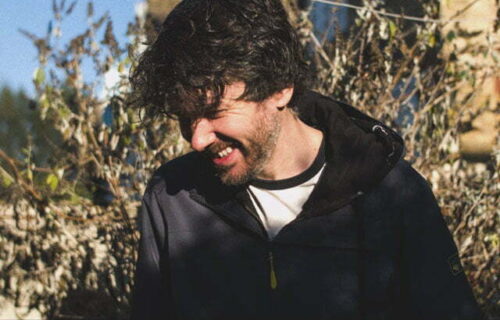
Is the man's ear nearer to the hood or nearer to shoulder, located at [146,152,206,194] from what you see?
the hood

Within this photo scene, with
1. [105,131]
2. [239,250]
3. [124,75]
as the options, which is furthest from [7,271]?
[239,250]

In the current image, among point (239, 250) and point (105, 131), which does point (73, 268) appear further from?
point (239, 250)

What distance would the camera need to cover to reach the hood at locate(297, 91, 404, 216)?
243 centimetres

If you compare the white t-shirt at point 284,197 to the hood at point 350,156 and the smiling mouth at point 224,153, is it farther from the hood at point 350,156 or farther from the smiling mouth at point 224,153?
the smiling mouth at point 224,153

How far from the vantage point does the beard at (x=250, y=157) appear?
249 centimetres

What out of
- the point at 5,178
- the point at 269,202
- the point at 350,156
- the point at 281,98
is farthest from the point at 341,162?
the point at 5,178

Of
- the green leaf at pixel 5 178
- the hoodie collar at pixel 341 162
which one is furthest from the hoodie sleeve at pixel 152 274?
the green leaf at pixel 5 178

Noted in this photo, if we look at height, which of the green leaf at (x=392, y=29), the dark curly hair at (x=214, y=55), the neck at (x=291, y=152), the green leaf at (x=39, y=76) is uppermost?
the green leaf at (x=392, y=29)

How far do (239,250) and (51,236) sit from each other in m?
2.29

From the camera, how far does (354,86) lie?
4.56 meters

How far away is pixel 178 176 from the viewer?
A: 279 centimetres

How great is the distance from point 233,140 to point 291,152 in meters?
0.27

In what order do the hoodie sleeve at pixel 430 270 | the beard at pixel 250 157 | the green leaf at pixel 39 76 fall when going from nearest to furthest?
the hoodie sleeve at pixel 430 270 < the beard at pixel 250 157 < the green leaf at pixel 39 76

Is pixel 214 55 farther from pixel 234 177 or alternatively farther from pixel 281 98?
pixel 234 177
